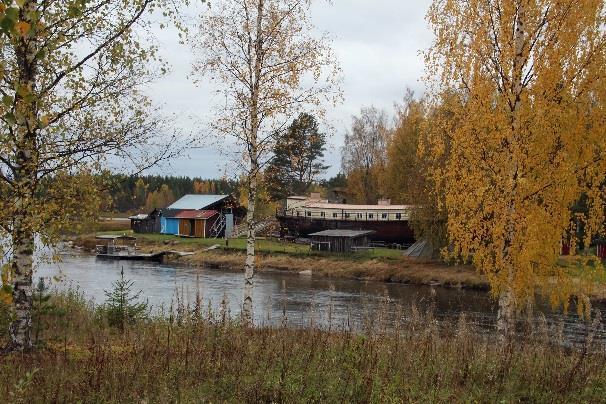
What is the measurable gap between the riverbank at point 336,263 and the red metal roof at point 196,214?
748 centimetres

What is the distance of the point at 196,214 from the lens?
66875 millimetres

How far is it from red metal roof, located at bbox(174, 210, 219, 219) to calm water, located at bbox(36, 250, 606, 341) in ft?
64.3

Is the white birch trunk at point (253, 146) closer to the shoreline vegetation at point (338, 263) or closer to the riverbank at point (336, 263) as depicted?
the riverbank at point (336, 263)

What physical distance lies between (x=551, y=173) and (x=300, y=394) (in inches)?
251

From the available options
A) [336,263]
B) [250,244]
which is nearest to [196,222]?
[336,263]

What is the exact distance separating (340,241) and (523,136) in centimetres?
4025

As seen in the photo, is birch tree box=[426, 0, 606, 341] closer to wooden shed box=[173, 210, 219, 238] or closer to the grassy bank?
the grassy bank

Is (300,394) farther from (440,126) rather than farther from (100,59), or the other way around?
(440,126)

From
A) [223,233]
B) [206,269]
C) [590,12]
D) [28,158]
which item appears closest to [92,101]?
[28,158]

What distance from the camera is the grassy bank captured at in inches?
242

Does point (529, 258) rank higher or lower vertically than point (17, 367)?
higher

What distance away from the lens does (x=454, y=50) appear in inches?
416

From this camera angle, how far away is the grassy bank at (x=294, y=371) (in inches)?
242

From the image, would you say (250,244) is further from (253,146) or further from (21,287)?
(21,287)
